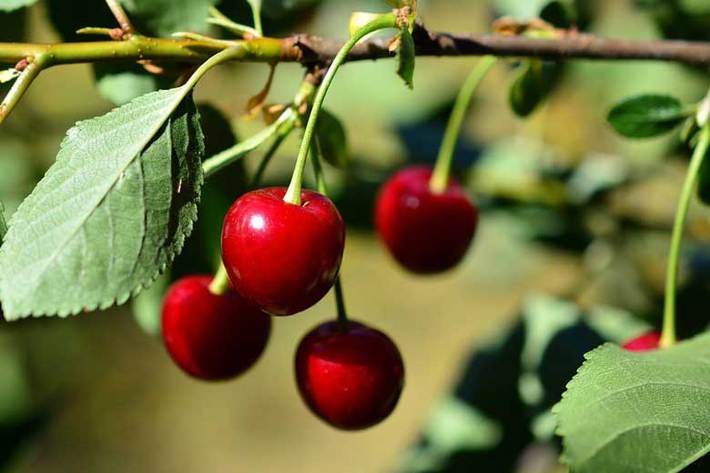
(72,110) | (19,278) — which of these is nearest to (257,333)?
(19,278)

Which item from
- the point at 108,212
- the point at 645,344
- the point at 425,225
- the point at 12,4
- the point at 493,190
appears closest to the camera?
the point at 108,212

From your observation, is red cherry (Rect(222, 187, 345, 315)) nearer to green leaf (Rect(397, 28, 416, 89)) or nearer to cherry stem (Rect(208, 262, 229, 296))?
green leaf (Rect(397, 28, 416, 89))

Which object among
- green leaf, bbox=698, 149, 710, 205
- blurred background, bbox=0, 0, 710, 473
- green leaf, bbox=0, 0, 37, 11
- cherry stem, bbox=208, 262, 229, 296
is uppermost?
green leaf, bbox=0, 0, 37, 11

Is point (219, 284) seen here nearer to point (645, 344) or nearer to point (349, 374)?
point (349, 374)

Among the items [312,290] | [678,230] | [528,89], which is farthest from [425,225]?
[312,290]

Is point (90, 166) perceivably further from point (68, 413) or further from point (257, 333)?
point (68, 413)

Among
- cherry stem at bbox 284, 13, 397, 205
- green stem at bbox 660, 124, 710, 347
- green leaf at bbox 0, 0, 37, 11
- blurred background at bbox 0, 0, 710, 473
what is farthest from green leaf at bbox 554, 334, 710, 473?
green leaf at bbox 0, 0, 37, 11
